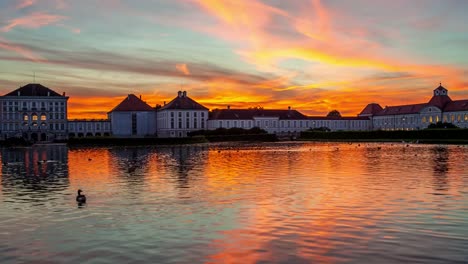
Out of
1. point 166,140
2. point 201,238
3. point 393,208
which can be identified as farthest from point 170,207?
point 166,140

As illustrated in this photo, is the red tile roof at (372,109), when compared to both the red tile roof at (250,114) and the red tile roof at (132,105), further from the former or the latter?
the red tile roof at (132,105)

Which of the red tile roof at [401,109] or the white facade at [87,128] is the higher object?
the red tile roof at [401,109]

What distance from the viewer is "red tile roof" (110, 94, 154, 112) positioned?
141750mm

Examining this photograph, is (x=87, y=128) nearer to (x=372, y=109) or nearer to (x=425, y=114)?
(x=425, y=114)

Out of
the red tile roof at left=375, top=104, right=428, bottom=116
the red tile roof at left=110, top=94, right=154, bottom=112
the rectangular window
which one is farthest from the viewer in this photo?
the red tile roof at left=375, top=104, right=428, bottom=116

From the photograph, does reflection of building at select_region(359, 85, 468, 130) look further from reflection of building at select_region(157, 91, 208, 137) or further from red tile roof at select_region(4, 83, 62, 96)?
red tile roof at select_region(4, 83, 62, 96)

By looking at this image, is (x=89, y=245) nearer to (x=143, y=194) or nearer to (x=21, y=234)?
(x=21, y=234)

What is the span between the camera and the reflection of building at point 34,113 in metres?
131

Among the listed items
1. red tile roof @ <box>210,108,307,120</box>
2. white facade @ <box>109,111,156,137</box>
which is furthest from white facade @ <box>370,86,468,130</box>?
white facade @ <box>109,111,156,137</box>

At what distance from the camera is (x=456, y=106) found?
148125mm

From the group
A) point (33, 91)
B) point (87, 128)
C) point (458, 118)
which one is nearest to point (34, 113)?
point (33, 91)

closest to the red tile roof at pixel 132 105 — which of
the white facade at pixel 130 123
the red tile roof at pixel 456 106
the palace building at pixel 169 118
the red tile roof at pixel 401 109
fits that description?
the palace building at pixel 169 118

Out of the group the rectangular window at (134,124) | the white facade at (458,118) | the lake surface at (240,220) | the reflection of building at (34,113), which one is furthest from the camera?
the white facade at (458,118)

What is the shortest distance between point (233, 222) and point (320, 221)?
9.44 feet
